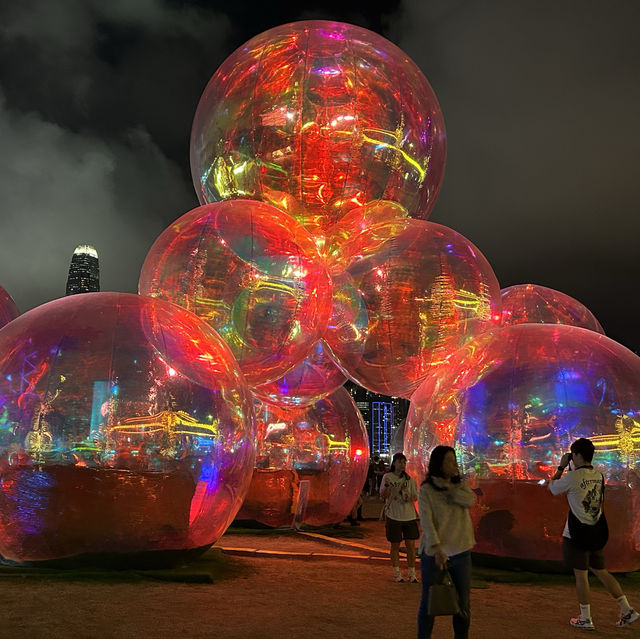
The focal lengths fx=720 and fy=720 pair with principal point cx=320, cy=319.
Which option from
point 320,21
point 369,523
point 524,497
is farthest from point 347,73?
point 369,523

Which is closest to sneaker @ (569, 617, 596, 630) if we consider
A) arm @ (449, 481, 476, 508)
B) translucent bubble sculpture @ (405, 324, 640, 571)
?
translucent bubble sculpture @ (405, 324, 640, 571)

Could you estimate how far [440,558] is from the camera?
3928 mm

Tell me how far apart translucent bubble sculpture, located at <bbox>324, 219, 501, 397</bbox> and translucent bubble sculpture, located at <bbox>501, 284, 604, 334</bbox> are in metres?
1.92

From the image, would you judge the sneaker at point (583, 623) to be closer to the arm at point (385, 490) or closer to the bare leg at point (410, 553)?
the bare leg at point (410, 553)

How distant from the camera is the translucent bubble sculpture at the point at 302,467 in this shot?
411 inches

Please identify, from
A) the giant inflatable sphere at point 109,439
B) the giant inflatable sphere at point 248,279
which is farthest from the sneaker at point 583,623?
the giant inflatable sphere at point 248,279

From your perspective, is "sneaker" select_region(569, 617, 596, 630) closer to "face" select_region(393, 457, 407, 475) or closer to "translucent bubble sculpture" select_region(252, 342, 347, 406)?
"face" select_region(393, 457, 407, 475)

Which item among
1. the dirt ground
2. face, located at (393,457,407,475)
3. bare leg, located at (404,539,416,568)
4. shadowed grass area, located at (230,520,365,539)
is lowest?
shadowed grass area, located at (230,520,365,539)

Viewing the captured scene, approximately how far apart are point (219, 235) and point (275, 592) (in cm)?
337

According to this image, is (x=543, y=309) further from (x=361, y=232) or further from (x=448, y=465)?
(x=448, y=465)

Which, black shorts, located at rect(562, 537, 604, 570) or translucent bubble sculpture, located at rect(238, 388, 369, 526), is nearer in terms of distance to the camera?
black shorts, located at rect(562, 537, 604, 570)

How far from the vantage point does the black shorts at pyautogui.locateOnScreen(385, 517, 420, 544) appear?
7.07 m

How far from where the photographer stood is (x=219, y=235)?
7.12m

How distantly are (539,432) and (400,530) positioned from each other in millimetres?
1682
